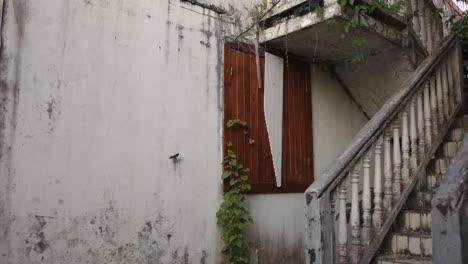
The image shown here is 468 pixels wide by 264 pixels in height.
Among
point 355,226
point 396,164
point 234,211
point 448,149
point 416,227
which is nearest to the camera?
point 355,226

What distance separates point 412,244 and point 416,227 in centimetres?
23

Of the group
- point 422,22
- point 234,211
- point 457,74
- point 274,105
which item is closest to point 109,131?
point 234,211

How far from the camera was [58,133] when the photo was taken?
362 cm

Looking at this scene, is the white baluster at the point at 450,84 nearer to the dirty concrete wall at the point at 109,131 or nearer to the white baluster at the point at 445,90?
the white baluster at the point at 445,90

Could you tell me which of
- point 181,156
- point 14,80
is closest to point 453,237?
point 181,156

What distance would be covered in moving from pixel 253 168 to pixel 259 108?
2.78ft

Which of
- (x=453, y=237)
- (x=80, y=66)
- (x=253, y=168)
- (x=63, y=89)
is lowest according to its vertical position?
(x=453, y=237)

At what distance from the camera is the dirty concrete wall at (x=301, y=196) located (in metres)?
5.11

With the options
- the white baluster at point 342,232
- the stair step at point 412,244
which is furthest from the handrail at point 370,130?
the stair step at point 412,244

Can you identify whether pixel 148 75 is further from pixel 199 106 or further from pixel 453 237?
pixel 453 237

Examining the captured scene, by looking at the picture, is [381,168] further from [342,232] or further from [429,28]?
[429,28]

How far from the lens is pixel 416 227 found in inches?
138

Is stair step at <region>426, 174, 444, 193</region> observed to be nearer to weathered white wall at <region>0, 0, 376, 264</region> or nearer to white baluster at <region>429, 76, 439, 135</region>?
white baluster at <region>429, 76, 439, 135</region>

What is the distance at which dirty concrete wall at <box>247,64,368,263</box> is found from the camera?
5.11 m
